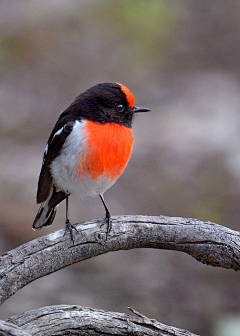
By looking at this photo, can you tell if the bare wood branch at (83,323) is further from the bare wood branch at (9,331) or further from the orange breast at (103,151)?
the orange breast at (103,151)

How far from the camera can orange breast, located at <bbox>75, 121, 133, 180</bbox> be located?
132 inches

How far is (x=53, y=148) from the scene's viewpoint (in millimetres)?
3584

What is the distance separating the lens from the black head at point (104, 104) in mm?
3461

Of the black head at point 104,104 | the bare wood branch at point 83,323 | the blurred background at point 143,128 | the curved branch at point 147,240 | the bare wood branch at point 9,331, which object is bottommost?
the bare wood branch at point 9,331

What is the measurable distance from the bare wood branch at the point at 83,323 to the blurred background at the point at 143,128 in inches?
75.0

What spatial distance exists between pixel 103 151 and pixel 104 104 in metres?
0.33

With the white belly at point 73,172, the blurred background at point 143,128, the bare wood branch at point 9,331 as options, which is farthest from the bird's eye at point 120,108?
the blurred background at point 143,128

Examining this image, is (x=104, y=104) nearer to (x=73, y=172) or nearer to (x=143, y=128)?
(x=73, y=172)

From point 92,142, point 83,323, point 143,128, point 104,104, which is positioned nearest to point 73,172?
point 92,142

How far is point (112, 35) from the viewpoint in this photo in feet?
30.2

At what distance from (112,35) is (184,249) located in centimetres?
665

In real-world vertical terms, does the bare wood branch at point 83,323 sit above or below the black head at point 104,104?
below

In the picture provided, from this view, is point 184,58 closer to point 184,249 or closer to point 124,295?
point 124,295

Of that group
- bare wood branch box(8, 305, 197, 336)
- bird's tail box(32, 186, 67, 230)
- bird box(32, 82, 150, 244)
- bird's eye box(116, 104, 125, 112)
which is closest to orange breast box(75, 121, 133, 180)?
bird box(32, 82, 150, 244)
